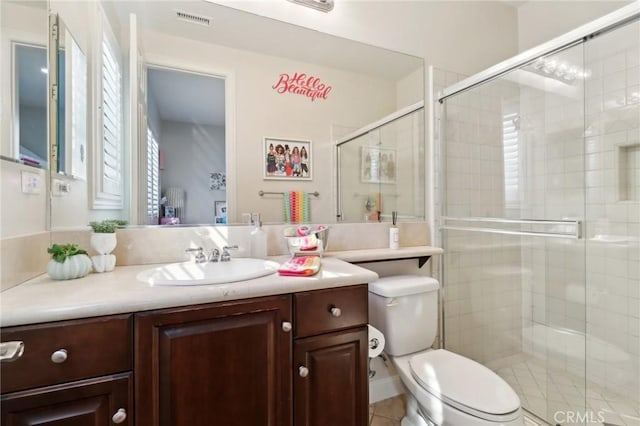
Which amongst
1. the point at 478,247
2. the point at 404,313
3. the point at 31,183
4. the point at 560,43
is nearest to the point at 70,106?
the point at 31,183

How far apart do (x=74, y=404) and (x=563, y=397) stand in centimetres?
228

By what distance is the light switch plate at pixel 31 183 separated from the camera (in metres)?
0.97

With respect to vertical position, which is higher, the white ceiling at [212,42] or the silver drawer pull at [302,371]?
the white ceiling at [212,42]

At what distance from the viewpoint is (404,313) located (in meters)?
1.45

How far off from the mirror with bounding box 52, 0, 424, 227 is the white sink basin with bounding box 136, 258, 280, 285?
0.29 meters

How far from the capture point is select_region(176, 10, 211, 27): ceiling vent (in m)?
1.41

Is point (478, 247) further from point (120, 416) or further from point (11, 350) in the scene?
point (11, 350)

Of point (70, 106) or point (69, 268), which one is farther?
point (70, 106)

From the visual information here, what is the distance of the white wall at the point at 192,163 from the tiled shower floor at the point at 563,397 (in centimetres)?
208

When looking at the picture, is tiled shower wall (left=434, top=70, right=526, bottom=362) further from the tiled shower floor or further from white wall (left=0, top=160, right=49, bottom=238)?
white wall (left=0, top=160, right=49, bottom=238)

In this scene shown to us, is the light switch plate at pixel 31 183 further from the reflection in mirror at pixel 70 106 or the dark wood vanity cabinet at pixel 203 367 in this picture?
the dark wood vanity cabinet at pixel 203 367

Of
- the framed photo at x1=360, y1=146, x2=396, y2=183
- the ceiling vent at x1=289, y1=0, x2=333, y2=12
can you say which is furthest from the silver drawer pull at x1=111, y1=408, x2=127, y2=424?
the ceiling vent at x1=289, y1=0, x2=333, y2=12

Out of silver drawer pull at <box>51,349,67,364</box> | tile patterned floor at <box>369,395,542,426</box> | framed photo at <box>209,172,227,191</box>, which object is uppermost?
framed photo at <box>209,172,227,191</box>

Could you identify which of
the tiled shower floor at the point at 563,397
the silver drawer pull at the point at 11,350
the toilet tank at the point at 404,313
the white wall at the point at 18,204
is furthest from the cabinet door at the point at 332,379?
the tiled shower floor at the point at 563,397
